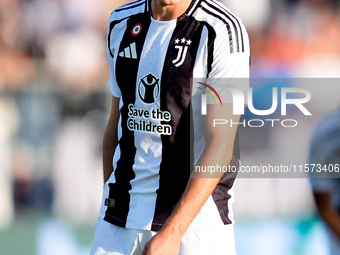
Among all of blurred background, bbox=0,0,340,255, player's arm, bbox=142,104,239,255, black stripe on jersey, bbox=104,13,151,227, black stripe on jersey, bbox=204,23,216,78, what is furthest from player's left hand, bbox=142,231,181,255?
blurred background, bbox=0,0,340,255

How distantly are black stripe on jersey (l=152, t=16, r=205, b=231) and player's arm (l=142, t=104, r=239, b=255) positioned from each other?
109 millimetres

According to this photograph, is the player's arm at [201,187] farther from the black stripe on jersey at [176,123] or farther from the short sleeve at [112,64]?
the short sleeve at [112,64]

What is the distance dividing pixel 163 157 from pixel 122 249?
1.21 ft

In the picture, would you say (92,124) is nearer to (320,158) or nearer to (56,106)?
(56,106)

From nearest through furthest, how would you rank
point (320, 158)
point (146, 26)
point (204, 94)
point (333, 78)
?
point (204, 94) < point (146, 26) < point (320, 158) < point (333, 78)

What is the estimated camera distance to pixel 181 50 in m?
2.48

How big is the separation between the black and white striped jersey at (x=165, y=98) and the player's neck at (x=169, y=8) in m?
0.02

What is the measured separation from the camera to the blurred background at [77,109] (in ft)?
18.9

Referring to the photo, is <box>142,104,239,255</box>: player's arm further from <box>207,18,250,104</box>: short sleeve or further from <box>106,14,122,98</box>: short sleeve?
<box>106,14,122,98</box>: short sleeve

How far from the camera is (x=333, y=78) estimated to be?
18.8 feet

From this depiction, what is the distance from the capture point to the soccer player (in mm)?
2439

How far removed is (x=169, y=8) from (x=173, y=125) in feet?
1.43

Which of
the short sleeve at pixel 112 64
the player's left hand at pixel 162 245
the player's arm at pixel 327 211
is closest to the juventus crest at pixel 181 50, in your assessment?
the short sleeve at pixel 112 64

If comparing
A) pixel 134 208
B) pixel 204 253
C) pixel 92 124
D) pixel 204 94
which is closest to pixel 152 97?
pixel 204 94
